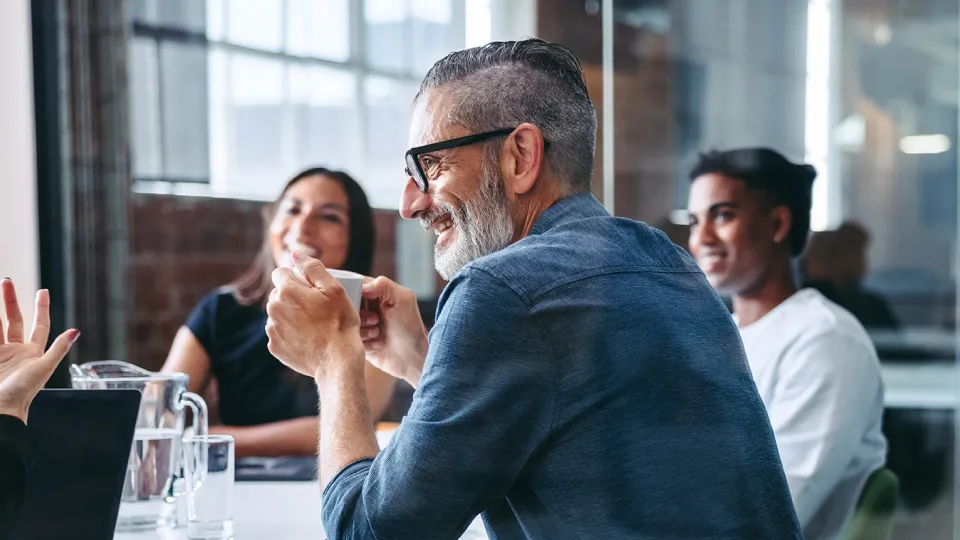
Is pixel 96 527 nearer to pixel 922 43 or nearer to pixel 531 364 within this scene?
pixel 531 364

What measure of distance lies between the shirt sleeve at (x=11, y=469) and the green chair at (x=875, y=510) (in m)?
1.32

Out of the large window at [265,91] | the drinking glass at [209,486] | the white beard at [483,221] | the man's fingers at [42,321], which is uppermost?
the large window at [265,91]

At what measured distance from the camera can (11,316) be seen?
1.39 m

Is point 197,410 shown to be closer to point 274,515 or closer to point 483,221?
point 274,515

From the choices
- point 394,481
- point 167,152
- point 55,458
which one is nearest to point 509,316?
point 394,481

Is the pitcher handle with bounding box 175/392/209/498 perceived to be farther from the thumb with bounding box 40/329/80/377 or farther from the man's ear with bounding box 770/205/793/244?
the man's ear with bounding box 770/205/793/244

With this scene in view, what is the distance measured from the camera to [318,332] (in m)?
1.28

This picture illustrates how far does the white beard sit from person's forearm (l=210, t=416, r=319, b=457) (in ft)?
3.74

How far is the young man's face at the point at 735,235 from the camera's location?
2.51m

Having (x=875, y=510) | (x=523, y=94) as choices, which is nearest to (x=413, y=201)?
(x=523, y=94)

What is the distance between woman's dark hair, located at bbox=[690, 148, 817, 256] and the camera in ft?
8.61

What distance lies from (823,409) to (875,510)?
286 mm

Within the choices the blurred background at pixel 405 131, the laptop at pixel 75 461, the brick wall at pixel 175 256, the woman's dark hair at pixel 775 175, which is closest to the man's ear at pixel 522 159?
the laptop at pixel 75 461

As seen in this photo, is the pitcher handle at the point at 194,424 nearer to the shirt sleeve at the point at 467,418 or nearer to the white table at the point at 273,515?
the white table at the point at 273,515
